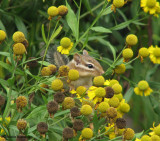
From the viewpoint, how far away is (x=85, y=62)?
308cm

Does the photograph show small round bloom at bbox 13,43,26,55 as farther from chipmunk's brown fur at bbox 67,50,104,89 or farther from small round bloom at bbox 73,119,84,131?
chipmunk's brown fur at bbox 67,50,104,89

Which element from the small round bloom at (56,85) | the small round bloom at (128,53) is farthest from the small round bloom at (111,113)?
the small round bloom at (128,53)

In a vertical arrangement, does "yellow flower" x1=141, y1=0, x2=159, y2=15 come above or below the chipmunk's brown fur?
above

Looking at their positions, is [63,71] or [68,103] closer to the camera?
[68,103]

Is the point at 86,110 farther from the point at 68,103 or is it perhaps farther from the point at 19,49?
the point at 19,49

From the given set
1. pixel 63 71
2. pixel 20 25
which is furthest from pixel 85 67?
pixel 63 71

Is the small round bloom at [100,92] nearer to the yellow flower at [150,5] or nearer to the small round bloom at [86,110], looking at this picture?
the small round bloom at [86,110]

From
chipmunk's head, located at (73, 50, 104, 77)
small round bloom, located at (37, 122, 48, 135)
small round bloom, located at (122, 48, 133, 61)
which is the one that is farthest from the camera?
chipmunk's head, located at (73, 50, 104, 77)

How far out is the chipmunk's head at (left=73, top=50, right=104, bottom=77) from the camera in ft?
9.83

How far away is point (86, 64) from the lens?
3074 millimetres

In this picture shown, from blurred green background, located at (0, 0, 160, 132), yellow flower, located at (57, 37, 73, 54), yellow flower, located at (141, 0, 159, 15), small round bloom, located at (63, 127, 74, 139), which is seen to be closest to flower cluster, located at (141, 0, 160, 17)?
yellow flower, located at (141, 0, 159, 15)

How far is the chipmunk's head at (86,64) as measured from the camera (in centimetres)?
300

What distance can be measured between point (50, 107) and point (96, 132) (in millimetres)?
331

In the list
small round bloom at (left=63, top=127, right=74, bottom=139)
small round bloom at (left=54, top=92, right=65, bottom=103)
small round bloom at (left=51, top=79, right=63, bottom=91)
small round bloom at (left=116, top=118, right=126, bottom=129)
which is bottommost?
small round bloom at (left=116, top=118, right=126, bottom=129)
